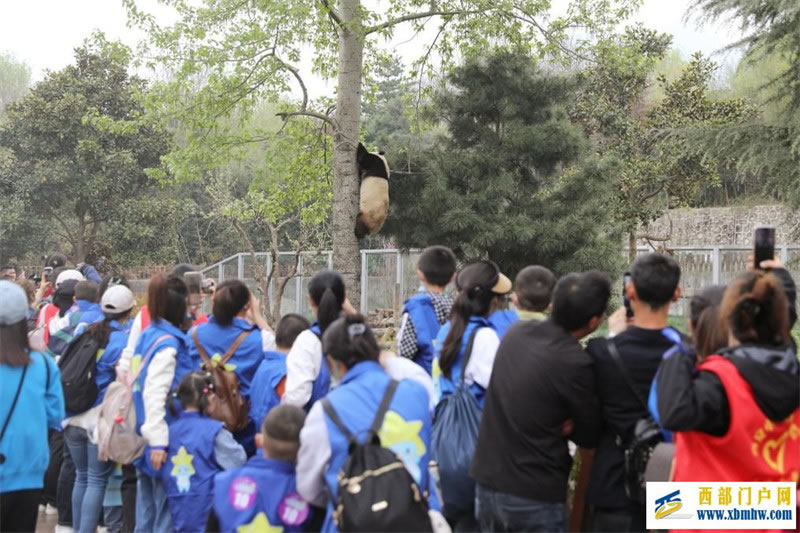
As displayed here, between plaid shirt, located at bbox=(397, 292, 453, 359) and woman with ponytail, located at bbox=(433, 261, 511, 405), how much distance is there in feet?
1.18

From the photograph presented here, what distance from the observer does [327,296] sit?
4418mm

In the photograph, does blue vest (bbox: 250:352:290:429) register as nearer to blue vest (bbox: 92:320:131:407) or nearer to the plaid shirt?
the plaid shirt

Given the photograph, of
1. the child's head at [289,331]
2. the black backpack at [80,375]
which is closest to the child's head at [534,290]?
the child's head at [289,331]

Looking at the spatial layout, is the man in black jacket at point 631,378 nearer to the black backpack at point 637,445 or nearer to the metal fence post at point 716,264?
the black backpack at point 637,445

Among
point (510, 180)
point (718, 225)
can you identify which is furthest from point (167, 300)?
point (718, 225)

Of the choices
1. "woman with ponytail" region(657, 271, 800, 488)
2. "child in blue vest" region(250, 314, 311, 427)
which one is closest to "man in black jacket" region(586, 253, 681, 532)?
"woman with ponytail" region(657, 271, 800, 488)

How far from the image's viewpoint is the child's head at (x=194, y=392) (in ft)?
14.6

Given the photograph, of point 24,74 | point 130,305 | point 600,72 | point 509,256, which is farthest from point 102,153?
point 24,74

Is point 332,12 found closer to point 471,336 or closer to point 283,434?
point 471,336

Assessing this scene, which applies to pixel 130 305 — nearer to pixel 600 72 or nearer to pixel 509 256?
pixel 509 256

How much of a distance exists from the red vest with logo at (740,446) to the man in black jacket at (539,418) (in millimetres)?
434

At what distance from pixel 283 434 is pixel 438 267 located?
1.40 m

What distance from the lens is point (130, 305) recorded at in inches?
211

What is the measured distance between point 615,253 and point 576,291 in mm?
7762
